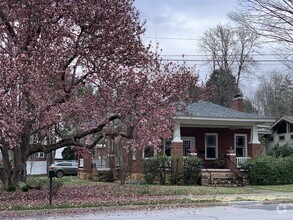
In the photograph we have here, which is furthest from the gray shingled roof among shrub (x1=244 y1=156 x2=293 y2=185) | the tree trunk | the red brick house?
the tree trunk

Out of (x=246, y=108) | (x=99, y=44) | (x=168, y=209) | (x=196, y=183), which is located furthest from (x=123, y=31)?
(x=246, y=108)

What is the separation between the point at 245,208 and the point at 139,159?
14.6m

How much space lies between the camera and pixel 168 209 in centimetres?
1494

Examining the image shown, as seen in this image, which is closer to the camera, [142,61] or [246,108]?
[142,61]

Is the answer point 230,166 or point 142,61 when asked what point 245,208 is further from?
point 230,166

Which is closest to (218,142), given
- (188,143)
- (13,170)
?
(188,143)

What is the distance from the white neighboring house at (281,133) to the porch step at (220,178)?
14.0 m

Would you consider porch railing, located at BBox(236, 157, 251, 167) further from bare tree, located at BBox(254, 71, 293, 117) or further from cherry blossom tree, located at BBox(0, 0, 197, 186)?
bare tree, located at BBox(254, 71, 293, 117)

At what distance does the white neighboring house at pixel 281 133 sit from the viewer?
41.1m

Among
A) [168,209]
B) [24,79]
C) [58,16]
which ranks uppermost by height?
[58,16]

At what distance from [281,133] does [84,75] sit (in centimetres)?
2882

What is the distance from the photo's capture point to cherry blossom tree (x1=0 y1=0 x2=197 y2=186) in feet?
54.1

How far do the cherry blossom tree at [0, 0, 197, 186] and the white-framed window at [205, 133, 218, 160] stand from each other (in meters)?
11.6

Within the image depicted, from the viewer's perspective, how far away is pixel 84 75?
62.1 ft
